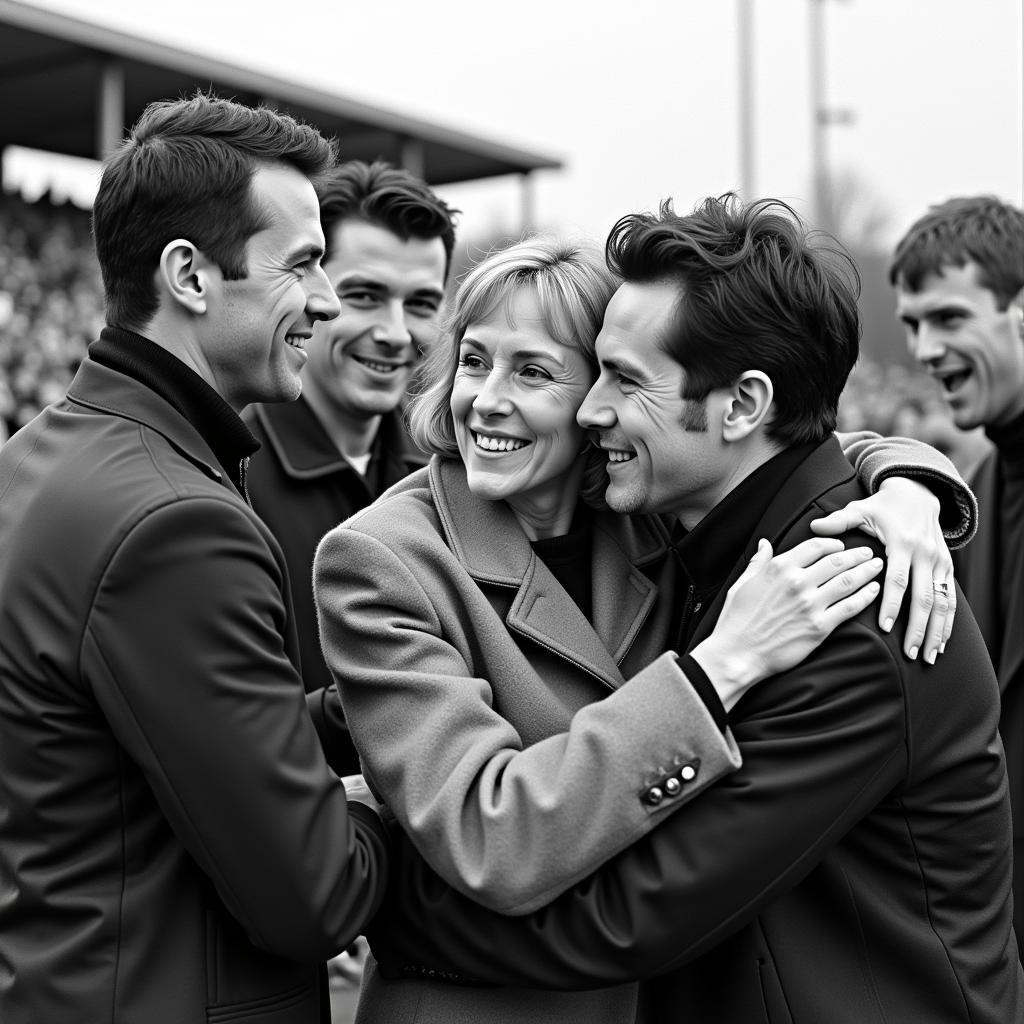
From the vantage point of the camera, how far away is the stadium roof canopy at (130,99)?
1043 cm

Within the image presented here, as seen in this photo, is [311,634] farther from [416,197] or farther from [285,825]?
[285,825]

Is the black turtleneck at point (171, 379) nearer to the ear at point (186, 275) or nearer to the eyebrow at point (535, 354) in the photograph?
the ear at point (186, 275)

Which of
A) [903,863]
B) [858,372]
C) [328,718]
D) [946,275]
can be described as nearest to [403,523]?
[328,718]

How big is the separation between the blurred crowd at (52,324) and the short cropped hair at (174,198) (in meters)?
6.86

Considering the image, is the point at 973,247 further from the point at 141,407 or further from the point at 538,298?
the point at 141,407

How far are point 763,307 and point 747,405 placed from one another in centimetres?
18

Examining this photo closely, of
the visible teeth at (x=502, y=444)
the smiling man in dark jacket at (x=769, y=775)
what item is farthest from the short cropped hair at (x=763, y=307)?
the visible teeth at (x=502, y=444)

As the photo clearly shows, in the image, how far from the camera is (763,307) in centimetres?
242

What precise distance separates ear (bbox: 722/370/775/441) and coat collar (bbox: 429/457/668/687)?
39cm

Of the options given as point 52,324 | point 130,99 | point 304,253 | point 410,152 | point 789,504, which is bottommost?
point 789,504

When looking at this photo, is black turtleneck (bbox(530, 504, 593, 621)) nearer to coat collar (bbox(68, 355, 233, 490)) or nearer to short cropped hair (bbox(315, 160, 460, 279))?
coat collar (bbox(68, 355, 233, 490))

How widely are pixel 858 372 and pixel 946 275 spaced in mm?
14946

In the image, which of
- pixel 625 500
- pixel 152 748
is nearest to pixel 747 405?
pixel 625 500

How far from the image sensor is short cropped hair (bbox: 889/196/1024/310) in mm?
4375
